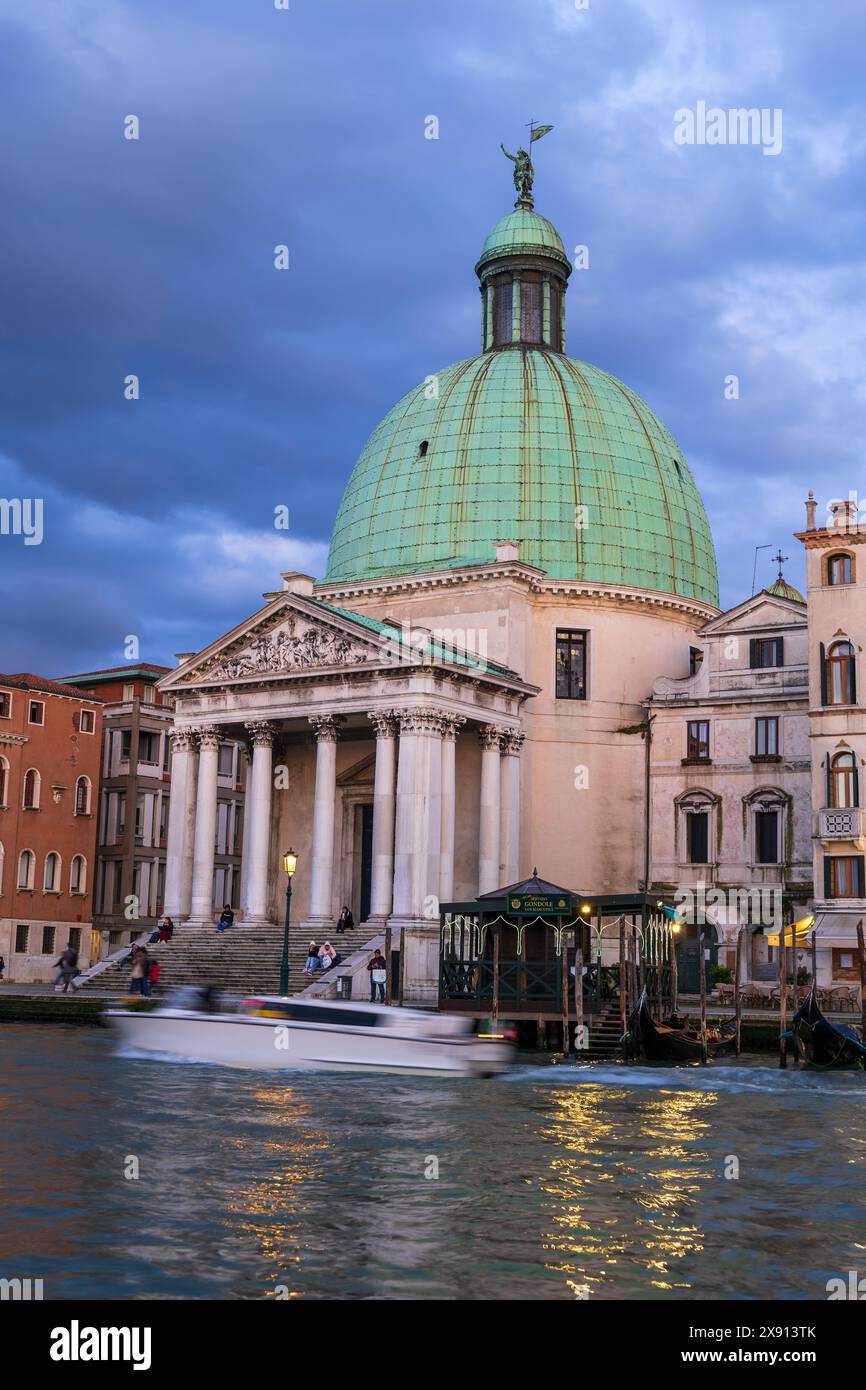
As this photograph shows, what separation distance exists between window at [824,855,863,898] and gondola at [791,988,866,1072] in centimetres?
1070

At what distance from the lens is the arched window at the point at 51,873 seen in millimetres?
61562

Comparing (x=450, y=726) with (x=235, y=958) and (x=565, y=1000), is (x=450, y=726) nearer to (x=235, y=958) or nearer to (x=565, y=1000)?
(x=235, y=958)

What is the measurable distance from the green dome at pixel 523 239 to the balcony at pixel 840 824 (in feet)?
85.1

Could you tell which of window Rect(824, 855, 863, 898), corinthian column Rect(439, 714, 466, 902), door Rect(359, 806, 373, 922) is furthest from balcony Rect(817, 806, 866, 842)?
door Rect(359, 806, 373, 922)

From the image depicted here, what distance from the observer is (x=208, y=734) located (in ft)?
161

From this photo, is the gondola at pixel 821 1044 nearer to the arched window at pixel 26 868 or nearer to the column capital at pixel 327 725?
the column capital at pixel 327 725

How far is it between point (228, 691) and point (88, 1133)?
1202 inches

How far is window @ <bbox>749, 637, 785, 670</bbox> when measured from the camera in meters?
47.4

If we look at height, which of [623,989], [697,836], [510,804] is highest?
[510,804]

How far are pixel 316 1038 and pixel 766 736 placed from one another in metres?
22.4

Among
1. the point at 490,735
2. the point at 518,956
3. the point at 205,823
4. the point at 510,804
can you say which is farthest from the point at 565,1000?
the point at 205,823

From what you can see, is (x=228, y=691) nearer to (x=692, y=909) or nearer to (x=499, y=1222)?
(x=692, y=909)

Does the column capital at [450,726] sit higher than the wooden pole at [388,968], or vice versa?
the column capital at [450,726]

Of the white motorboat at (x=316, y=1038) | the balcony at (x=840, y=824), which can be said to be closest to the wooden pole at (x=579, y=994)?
the white motorboat at (x=316, y=1038)
